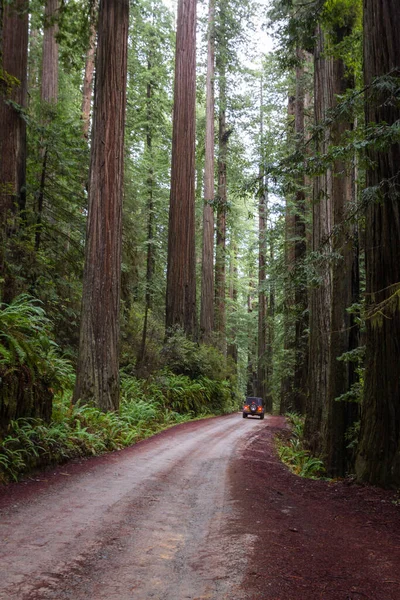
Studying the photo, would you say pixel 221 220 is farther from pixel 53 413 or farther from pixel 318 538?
pixel 318 538

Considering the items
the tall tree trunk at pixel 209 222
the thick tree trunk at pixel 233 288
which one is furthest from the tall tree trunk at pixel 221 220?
the thick tree trunk at pixel 233 288

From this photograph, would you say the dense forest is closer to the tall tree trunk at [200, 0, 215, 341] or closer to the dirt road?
the tall tree trunk at [200, 0, 215, 341]

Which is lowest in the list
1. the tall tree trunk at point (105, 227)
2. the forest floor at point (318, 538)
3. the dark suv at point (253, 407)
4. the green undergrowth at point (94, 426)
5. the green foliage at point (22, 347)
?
the dark suv at point (253, 407)

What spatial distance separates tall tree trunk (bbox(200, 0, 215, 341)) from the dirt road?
17566 mm

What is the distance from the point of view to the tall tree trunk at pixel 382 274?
233 inches

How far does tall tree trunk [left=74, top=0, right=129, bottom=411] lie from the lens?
9.21m

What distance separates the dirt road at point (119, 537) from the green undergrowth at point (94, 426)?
315mm

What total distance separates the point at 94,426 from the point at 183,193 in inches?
489

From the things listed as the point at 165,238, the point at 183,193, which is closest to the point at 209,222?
the point at 165,238

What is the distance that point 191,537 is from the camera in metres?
3.81

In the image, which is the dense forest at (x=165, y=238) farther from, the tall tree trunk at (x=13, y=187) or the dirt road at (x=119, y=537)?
the dirt road at (x=119, y=537)

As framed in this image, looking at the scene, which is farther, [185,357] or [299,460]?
[185,357]

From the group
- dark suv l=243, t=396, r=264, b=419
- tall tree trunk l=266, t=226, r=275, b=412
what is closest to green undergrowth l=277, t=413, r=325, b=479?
tall tree trunk l=266, t=226, r=275, b=412

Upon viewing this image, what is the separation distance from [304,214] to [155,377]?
932 cm
